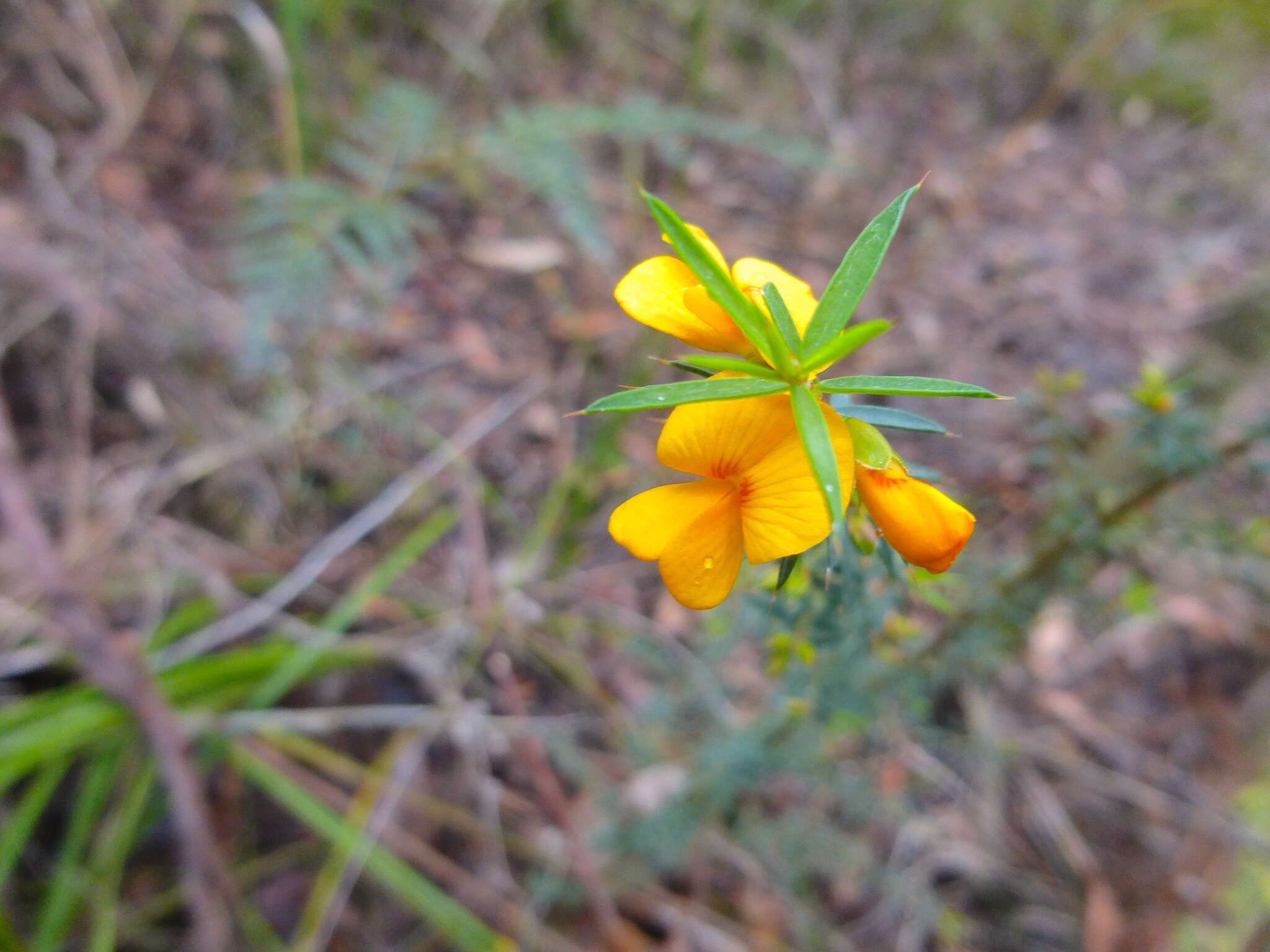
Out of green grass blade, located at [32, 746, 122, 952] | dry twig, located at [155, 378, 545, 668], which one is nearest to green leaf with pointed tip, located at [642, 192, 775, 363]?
dry twig, located at [155, 378, 545, 668]

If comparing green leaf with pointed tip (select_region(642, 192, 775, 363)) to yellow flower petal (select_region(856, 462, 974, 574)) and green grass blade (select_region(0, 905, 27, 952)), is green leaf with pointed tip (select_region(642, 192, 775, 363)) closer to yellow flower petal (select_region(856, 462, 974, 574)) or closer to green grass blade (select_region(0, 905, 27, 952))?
yellow flower petal (select_region(856, 462, 974, 574))

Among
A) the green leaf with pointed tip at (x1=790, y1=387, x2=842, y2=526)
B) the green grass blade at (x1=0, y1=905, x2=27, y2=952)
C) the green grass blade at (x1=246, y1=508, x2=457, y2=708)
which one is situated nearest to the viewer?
the green leaf with pointed tip at (x1=790, y1=387, x2=842, y2=526)

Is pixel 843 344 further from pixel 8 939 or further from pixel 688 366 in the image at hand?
pixel 8 939

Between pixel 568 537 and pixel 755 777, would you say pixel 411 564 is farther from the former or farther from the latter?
pixel 755 777

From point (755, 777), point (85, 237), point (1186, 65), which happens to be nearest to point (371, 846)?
point (755, 777)

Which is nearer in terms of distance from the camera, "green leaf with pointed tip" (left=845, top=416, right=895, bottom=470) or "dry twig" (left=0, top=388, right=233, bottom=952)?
"green leaf with pointed tip" (left=845, top=416, right=895, bottom=470)

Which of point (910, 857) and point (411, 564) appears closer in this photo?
point (910, 857)
